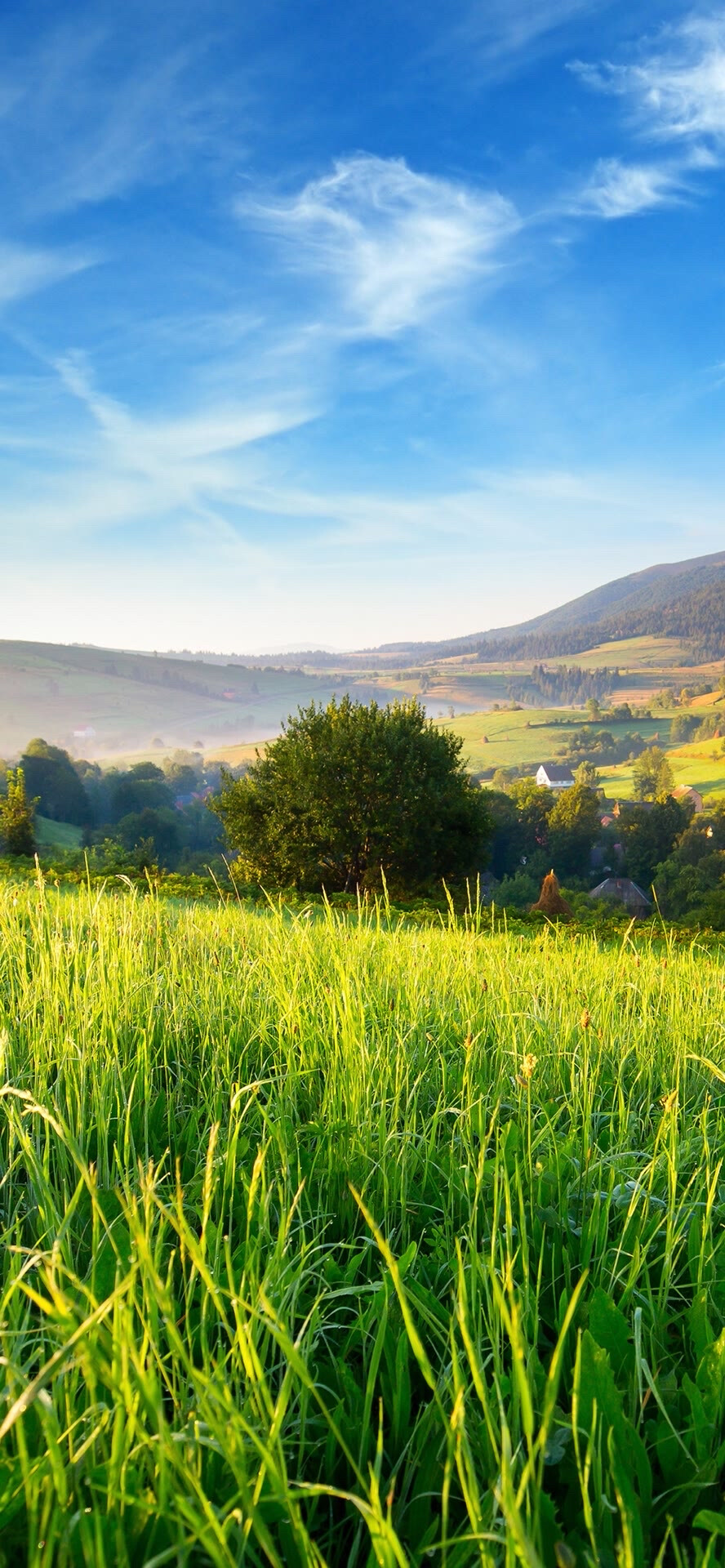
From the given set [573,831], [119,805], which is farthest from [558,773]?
[119,805]

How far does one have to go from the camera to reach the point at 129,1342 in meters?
0.78

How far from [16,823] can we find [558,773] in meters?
75.1

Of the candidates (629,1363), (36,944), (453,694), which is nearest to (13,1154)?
(629,1363)

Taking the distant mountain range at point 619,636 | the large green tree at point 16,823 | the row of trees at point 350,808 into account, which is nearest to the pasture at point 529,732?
the distant mountain range at point 619,636

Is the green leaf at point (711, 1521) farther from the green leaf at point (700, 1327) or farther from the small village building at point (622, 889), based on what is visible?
the small village building at point (622, 889)

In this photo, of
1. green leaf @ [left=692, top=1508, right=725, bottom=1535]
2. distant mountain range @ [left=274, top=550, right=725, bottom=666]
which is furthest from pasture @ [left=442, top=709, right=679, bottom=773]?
green leaf @ [left=692, top=1508, right=725, bottom=1535]

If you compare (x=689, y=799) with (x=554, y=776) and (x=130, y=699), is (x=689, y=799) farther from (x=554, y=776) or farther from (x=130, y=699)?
(x=130, y=699)

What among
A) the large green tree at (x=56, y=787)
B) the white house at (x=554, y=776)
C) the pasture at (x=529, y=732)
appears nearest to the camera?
the large green tree at (x=56, y=787)

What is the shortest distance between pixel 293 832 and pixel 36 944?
21119 millimetres

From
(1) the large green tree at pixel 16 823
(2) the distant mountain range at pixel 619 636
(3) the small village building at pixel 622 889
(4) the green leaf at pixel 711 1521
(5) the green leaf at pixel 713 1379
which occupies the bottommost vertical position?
(3) the small village building at pixel 622 889

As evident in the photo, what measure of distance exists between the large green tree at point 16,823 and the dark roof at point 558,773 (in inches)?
2701

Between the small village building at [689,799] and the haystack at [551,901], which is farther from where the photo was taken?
the small village building at [689,799]

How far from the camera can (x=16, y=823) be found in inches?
887

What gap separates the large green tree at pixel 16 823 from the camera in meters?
22.4
